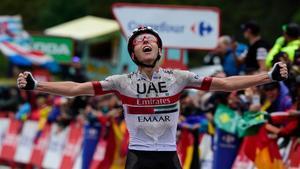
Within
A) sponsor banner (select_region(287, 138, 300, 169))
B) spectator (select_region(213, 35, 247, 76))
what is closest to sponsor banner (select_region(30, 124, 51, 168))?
spectator (select_region(213, 35, 247, 76))

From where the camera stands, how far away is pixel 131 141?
9039mm

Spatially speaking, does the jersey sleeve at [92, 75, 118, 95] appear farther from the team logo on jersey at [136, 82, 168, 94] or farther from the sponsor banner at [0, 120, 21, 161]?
the sponsor banner at [0, 120, 21, 161]

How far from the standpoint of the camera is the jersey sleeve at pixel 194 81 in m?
9.04

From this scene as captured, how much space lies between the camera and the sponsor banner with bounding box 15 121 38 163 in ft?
69.2

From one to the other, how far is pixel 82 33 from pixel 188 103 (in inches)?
915

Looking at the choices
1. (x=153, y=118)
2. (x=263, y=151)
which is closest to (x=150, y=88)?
(x=153, y=118)

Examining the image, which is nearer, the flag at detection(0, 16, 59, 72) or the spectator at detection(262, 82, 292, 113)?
the spectator at detection(262, 82, 292, 113)

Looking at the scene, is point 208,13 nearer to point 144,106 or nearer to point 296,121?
point 296,121

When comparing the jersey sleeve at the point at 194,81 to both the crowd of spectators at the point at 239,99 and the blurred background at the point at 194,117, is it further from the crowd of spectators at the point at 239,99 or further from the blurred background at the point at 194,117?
the blurred background at the point at 194,117

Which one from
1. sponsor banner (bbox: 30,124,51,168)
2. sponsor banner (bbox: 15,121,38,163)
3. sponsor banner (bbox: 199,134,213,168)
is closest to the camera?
sponsor banner (bbox: 199,134,213,168)

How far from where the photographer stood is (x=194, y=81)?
9.07 meters

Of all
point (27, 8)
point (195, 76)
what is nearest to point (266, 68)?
point (195, 76)

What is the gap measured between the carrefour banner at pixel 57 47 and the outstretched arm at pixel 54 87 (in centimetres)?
2159

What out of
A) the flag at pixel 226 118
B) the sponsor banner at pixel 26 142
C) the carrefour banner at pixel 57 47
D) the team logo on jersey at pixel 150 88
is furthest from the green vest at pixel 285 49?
the carrefour banner at pixel 57 47
